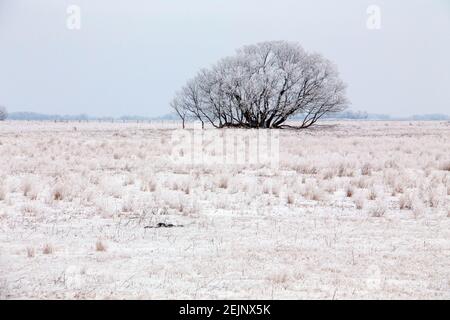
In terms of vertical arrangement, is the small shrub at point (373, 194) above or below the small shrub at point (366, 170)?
below

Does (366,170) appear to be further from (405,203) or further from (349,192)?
(405,203)

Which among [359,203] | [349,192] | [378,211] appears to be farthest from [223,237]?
[349,192]

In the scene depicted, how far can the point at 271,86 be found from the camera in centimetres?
4650

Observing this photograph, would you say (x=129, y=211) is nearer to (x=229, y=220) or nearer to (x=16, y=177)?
(x=229, y=220)

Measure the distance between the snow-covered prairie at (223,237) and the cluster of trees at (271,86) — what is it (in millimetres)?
33089

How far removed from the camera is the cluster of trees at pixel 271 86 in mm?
46844

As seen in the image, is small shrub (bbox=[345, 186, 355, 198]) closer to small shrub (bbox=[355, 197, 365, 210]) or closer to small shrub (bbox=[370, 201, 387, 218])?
small shrub (bbox=[355, 197, 365, 210])

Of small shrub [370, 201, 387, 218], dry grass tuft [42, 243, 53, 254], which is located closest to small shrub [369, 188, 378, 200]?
small shrub [370, 201, 387, 218]

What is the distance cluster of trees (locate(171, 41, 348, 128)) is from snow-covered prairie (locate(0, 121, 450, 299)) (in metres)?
33.1

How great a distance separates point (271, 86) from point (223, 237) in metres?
40.4

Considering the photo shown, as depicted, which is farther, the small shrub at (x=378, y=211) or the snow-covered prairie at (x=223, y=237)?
the small shrub at (x=378, y=211)

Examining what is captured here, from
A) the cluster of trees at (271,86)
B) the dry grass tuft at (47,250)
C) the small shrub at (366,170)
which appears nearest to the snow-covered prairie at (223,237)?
the dry grass tuft at (47,250)

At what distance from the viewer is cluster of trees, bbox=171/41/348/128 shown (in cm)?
4684

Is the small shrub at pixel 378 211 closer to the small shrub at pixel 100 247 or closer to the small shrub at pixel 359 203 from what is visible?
the small shrub at pixel 359 203
